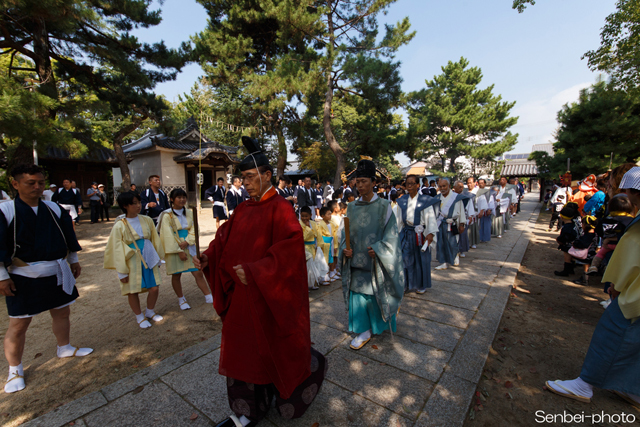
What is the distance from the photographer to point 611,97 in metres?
14.6

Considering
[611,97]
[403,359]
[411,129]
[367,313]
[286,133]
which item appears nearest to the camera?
[403,359]

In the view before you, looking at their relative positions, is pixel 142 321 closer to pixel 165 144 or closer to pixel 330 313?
pixel 330 313

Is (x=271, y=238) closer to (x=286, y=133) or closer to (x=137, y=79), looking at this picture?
(x=137, y=79)

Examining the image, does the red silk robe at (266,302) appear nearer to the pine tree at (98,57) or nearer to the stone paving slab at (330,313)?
the stone paving slab at (330,313)

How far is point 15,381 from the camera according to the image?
8.79ft

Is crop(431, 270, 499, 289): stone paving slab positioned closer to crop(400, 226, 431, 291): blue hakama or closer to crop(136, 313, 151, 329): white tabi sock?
crop(400, 226, 431, 291): blue hakama

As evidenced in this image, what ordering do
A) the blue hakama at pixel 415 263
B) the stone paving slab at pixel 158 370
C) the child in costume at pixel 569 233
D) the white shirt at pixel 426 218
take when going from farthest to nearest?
the child in costume at pixel 569 233 → the blue hakama at pixel 415 263 → the white shirt at pixel 426 218 → the stone paving slab at pixel 158 370

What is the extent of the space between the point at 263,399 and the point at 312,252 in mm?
2985

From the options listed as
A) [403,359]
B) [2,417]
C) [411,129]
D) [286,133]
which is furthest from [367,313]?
[286,133]

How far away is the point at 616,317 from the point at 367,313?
6.86 ft

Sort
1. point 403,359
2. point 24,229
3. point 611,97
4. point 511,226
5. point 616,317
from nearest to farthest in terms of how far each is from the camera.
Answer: point 616,317
point 24,229
point 403,359
point 511,226
point 611,97

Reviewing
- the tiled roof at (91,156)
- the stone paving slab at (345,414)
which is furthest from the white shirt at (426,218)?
the tiled roof at (91,156)

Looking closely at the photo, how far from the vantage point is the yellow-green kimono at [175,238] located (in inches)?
160

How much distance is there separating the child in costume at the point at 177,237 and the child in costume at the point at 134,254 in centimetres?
15
